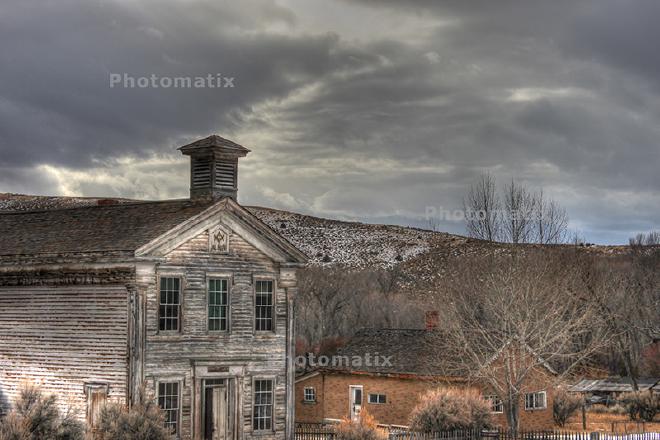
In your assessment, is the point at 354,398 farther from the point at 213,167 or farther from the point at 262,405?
the point at 213,167

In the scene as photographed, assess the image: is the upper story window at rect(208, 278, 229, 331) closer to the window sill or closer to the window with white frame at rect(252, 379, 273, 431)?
the window with white frame at rect(252, 379, 273, 431)

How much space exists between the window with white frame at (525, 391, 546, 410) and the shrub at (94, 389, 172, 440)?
64.0ft

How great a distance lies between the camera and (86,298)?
27.7 metres

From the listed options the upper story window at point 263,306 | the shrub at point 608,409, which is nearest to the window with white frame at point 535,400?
the shrub at point 608,409

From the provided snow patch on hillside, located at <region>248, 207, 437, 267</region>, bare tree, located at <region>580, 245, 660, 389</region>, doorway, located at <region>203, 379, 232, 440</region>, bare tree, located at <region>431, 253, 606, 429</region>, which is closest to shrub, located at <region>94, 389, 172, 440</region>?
doorway, located at <region>203, 379, 232, 440</region>

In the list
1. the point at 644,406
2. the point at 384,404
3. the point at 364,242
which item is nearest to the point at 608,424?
the point at 644,406

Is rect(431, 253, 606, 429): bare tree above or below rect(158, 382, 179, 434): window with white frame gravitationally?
above

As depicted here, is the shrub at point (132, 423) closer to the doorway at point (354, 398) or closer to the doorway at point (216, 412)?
the doorway at point (216, 412)

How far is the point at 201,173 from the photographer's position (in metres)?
30.7

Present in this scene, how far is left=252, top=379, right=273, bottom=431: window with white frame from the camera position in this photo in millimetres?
29531

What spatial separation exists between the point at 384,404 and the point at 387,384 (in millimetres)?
827

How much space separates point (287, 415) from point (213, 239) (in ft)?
20.5

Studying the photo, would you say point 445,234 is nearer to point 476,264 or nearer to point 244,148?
point 476,264

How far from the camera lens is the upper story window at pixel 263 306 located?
29953 millimetres
